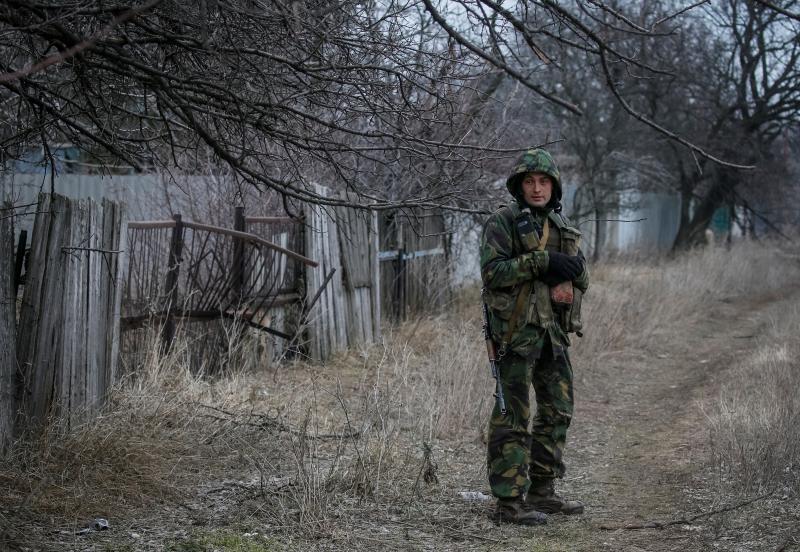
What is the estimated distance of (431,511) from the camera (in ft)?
17.6

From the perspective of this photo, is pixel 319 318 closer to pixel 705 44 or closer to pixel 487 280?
pixel 487 280

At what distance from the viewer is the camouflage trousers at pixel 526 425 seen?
16.9 feet

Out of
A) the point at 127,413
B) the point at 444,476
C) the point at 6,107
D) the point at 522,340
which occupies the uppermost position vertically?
the point at 6,107

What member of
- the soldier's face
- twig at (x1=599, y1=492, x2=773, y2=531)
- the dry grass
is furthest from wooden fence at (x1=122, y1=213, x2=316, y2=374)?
twig at (x1=599, y1=492, x2=773, y2=531)

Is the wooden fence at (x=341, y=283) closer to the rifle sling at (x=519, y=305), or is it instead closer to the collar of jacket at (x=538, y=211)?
the collar of jacket at (x=538, y=211)

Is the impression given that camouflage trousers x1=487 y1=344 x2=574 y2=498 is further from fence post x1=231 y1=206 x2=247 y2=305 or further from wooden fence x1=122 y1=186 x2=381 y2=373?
fence post x1=231 y1=206 x2=247 y2=305

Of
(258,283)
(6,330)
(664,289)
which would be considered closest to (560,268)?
(6,330)

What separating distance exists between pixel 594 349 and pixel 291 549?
707 cm

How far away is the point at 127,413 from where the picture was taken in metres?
5.75

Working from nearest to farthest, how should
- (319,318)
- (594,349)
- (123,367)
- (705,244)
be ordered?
(123,367)
(319,318)
(594,349)
(705,244)

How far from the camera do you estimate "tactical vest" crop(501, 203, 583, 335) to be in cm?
517

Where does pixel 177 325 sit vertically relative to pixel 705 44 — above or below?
below

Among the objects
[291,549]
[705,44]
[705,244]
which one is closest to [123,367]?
[291,549]

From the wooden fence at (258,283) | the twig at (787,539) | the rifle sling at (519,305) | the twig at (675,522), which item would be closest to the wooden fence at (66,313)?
the wooden fence at (258,283)
